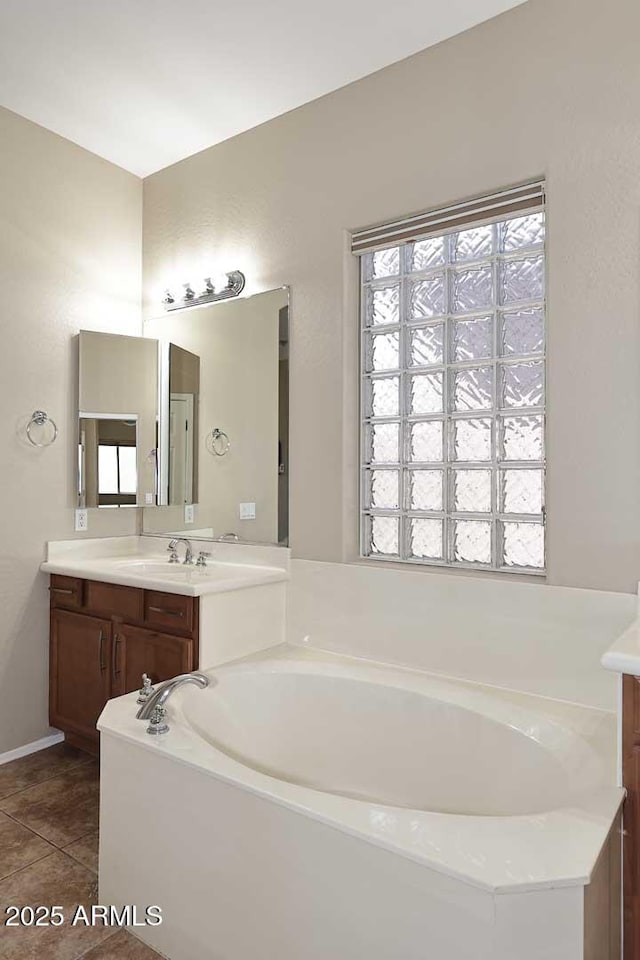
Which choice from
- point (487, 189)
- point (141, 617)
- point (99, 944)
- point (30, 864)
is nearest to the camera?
point (99, 944)

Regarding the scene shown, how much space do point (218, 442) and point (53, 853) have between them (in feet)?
5.66

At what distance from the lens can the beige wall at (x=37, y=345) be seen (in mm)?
2846

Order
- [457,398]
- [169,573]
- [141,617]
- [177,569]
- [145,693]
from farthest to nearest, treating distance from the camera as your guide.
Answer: [177,569] < [169,573] < [141,617] < [457,398] < [145,693]

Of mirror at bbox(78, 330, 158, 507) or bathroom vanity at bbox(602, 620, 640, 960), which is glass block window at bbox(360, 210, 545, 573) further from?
mirror at bbox(78, 330, 158, 507)

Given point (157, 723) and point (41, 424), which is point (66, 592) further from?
point (157, 723)

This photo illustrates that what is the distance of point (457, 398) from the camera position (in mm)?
2361

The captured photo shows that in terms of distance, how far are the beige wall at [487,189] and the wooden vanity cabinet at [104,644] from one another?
0.61 metres

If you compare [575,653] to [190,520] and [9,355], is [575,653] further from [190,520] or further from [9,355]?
[9,355]

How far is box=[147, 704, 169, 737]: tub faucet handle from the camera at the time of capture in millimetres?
1808

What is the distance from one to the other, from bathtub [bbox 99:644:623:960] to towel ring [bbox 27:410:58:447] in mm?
1394

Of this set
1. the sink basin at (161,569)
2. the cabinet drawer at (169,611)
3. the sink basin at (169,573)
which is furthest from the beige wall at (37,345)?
the cabinet drawer at (169,611)

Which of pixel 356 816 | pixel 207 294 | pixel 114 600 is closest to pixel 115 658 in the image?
pixel 114 600

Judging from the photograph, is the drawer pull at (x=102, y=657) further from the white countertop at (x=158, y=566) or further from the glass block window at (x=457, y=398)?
the glass block window at (x=457, y=398)

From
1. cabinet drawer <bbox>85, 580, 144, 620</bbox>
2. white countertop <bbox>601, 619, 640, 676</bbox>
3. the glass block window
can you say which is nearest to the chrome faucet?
cabinet drawer <bbox>85, 580, 144, 620</bbox>
